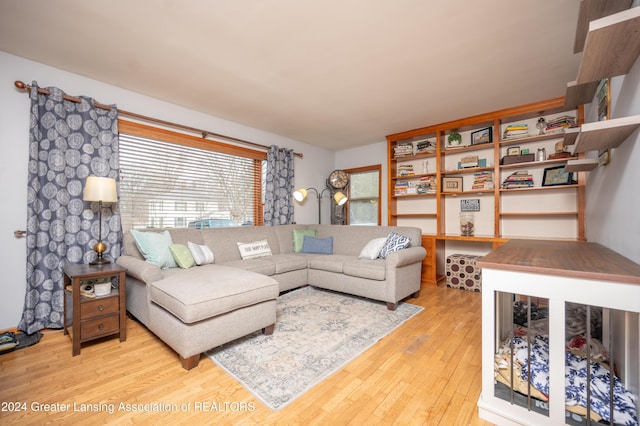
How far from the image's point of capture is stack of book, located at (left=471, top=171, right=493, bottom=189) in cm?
391

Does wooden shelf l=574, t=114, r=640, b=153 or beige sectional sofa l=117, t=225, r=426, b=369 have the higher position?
wooden shelf l=574, t=114, r=640, b=153

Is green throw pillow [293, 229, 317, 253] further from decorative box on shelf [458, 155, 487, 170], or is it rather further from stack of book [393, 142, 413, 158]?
decorative box on shelf [458, 155, 487, 170]

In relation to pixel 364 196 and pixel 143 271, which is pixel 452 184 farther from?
pixel 143 271

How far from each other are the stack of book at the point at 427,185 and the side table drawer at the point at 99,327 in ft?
14.1

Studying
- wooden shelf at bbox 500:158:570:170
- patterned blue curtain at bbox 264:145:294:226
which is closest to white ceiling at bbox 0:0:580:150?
wooden shelf at bbox 500:158:570:170

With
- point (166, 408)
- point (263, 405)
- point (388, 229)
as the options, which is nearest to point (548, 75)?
point (388, 229)

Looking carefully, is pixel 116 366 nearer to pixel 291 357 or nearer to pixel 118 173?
pixel 291 357

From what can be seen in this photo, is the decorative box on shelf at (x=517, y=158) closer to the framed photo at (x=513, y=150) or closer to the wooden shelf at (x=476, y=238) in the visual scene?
the framed photo at (x=513, y=150)

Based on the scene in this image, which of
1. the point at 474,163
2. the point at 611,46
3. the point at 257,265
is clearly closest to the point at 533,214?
the point at 474,163

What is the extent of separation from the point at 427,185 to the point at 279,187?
2.51 metres

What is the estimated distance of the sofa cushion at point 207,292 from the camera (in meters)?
1.83

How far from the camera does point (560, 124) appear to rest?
3354 mm

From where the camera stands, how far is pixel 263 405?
147cm

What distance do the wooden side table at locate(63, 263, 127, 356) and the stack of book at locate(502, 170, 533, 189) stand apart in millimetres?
4669
